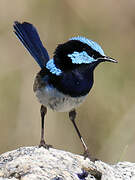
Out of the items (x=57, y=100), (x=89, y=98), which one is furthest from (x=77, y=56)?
(x=89, y=98)

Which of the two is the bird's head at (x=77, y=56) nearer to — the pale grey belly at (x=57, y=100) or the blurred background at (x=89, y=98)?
the pale grey belly at (x=57, y=100)

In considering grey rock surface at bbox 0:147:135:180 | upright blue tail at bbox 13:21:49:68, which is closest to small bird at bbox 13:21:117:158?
grey rock surface at bbox 0:147:135:180

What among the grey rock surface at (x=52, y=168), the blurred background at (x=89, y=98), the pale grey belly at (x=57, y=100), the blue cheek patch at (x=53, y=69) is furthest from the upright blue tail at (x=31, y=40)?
the grey rock surface at (x=52, y=168)

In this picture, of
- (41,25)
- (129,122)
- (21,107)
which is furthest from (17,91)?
(129,122)

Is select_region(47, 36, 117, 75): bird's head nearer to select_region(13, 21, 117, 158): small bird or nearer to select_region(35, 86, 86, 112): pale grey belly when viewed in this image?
select_region(13, 21, 117, 158): small bird

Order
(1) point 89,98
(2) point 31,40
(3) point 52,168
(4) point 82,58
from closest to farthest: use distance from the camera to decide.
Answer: (3) point 52,168, (4) point 82,58, (2) point 31,40, (1) point 89,98

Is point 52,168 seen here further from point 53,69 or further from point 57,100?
point 53,69

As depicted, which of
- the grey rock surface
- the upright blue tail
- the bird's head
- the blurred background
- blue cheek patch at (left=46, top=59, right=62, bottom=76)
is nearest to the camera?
the grey rock surface

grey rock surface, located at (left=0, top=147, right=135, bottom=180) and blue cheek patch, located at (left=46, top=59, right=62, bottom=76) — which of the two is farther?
blue cheek patch, located at (left=46, top=59, right=62, bottom=76)
